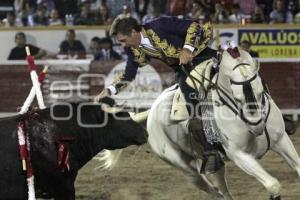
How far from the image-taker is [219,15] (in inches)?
509

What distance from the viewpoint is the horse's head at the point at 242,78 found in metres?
5.67

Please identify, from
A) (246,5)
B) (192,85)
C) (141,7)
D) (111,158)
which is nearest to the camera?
(192,85)

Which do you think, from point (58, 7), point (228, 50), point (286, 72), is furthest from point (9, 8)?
point (228, 50)

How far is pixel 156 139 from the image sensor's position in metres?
6.77

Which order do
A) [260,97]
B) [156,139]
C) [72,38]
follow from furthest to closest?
[72,38] → [156,139] → [260,97]

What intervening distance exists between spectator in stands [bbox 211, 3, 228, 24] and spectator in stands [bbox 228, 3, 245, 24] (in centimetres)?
9

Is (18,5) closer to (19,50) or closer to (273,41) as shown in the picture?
(19,50)

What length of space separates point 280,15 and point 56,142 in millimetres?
8398

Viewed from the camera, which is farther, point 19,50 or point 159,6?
point 159,6

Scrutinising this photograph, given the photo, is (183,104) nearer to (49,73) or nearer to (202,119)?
(202,119)

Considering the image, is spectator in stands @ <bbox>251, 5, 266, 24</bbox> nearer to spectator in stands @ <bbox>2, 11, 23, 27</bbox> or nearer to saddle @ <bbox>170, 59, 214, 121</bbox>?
spectator in stands @ <bbox>2, 11, 23, 27</bbox>

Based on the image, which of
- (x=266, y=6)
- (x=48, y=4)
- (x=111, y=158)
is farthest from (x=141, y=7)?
(x=111, y=158)

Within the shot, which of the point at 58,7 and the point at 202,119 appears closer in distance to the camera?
the point at 202,119

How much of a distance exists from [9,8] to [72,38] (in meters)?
2.19
